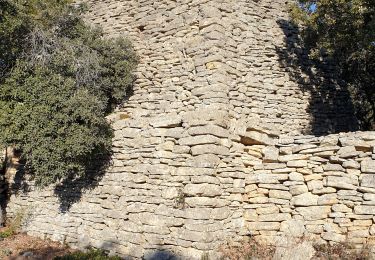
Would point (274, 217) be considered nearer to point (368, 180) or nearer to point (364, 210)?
point (364, 210)

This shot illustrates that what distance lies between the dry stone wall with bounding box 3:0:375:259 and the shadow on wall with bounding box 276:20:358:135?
3 centimetres

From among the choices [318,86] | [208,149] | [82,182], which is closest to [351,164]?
[208,149]

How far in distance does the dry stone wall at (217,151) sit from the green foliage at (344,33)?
1.32 feet

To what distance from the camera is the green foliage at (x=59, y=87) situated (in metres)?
7.37

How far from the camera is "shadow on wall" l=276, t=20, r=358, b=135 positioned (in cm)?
836

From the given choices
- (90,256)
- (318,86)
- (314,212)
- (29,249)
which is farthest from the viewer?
(318,86)

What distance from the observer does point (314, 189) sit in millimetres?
6461

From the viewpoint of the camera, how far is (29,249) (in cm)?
807

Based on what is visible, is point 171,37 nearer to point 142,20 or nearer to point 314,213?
point 142,20

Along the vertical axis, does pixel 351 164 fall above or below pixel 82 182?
above

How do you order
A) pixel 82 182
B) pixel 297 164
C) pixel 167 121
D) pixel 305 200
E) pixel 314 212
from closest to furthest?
pixel 314 212 < pixel 305 200 < pixel 297 164 < pixel 167 121 < pixel 82 182

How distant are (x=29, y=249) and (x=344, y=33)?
8.07m

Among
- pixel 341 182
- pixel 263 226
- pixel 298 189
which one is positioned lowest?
pixel 263 226

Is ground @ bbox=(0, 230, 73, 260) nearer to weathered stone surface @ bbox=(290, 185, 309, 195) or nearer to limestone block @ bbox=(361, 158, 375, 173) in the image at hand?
weathered stone surface @ bbox=(290, 185, 309, 195)
